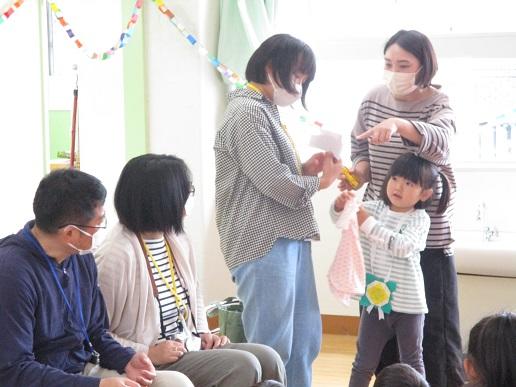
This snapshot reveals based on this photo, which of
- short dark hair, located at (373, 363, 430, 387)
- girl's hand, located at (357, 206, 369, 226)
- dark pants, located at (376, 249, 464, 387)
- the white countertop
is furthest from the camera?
the white countertop

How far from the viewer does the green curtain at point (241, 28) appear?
363 cm

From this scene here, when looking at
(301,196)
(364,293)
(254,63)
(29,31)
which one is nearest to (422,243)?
(364,293)

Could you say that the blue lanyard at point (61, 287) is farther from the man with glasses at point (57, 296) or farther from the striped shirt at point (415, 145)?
the striped shirt at point (415, 145)

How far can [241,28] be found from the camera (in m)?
3.64

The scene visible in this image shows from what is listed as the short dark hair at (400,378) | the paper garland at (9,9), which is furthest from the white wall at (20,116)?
the short dark hair at (400,378)

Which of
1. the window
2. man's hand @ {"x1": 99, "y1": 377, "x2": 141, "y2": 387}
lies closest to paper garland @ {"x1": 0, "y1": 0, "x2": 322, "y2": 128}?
the window

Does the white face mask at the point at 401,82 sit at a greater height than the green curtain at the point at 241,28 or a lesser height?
lesser

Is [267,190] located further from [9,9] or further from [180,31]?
[180,31]

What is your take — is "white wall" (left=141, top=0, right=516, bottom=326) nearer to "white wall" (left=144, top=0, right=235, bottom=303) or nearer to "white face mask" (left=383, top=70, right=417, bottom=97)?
"white wall" (left=144, top=0, right=235, bottom=303)

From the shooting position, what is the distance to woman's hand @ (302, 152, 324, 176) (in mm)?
2445

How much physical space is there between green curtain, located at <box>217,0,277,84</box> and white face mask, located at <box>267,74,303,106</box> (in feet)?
4.27

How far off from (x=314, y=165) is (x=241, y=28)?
54.2 inches

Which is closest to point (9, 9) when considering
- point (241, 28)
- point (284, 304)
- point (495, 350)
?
point (241, 28)

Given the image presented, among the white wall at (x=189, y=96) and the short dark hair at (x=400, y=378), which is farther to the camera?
the white wall at (x=189, y=96)
